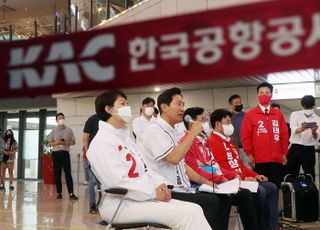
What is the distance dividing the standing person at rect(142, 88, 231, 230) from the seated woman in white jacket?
0.76 ft

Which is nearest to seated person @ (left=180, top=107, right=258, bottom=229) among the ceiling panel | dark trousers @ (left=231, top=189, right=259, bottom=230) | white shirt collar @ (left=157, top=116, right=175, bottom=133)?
dark trousers @ (left=231, top=189, right=259, bottom=230)

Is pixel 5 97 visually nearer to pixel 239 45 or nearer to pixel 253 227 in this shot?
pixel 239 45

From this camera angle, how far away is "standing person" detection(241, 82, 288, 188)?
4277 millimetres

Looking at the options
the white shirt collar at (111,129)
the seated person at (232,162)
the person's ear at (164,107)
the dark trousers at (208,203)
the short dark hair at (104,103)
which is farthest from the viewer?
the seated person at (232,162)

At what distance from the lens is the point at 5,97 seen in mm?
1020

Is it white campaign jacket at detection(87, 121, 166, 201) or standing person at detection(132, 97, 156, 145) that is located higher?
standing person at detection(132, 97, 156, 145)

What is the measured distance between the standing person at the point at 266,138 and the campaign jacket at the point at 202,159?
93 cm

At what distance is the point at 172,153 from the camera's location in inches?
107

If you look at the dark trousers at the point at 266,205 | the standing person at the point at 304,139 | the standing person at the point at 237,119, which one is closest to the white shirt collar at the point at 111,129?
the dark trousers at the point at 266,205

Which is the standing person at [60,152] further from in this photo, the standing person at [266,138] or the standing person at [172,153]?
the standing person at [172,153]

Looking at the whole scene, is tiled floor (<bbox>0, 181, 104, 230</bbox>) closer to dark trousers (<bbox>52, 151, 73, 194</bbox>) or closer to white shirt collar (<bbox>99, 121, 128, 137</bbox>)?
dark trousers (<bbox>52, 151, 73, 194</bbox>)

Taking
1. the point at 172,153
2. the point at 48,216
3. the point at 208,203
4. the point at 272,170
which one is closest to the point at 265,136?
the point at 272,170

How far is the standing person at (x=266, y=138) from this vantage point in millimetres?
4277

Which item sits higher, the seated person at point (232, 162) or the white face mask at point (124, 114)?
the white face mask at point (124, 114)
